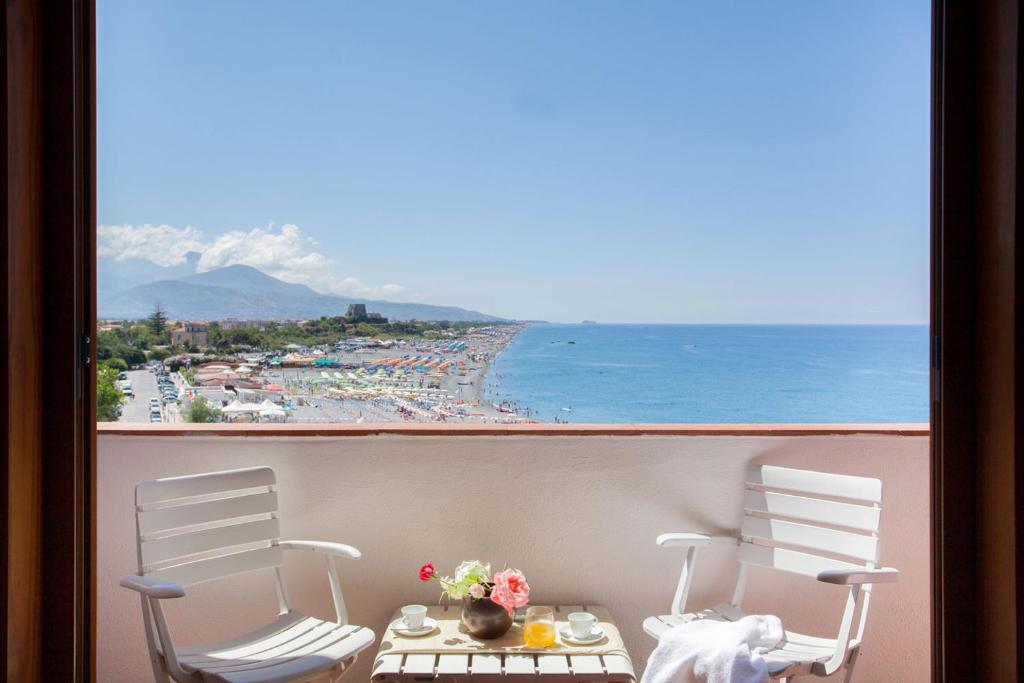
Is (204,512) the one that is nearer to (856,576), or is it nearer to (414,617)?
(414,617)

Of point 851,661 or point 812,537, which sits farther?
point 812,537

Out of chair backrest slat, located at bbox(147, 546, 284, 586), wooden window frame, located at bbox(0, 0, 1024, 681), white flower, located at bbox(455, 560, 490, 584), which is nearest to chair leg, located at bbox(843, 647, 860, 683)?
wooden window frame, located at bbox(0, 0, 1024, 681)

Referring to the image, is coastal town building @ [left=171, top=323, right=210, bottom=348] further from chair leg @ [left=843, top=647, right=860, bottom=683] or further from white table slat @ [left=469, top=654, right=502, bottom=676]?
chair leg @ [left=843, top=647, right=860, bottom=683]

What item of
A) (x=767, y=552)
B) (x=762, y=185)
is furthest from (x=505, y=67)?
(x=767, y=552)
